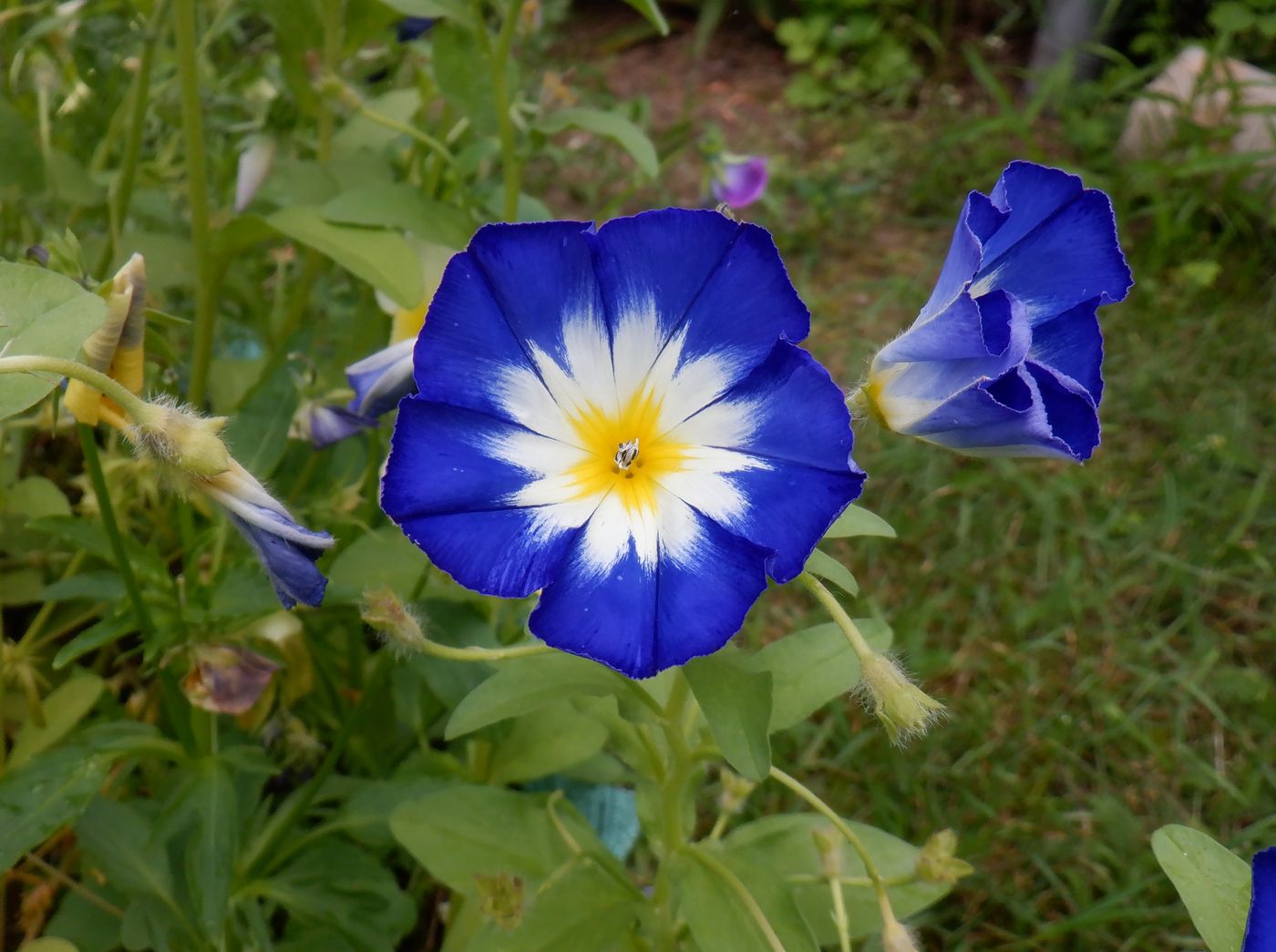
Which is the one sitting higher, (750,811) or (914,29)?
(914,29)

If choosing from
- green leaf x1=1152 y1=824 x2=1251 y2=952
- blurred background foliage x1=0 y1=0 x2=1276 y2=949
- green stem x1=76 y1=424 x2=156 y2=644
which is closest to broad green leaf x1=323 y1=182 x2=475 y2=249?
blurred background foliage x1=0 y1=0 x2=1276 y2=949

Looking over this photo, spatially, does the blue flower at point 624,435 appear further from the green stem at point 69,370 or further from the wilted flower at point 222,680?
Result: the wilted flower at point 222,680

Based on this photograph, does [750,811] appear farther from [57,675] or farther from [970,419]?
[970,419]

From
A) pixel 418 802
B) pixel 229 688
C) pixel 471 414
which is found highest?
pixel 471 414

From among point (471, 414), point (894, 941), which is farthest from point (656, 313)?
point (894, 941)

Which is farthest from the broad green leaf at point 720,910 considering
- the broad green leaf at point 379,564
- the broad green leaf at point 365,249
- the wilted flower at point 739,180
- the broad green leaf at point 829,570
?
the wilted flower at point 739,180

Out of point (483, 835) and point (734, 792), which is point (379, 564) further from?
point (734, 792)

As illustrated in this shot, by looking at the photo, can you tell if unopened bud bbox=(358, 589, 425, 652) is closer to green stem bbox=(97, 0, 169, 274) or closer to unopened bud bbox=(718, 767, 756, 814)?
unopened bud bbox=(718, 767, 756, 814)
